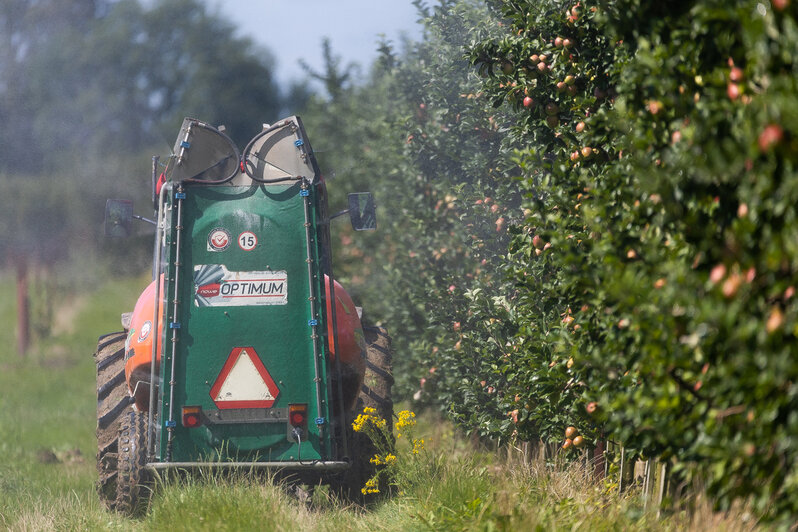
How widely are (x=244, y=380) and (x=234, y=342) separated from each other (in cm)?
29

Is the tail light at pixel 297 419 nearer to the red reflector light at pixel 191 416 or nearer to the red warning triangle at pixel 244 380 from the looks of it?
the red warning triangle at pixel 244 380

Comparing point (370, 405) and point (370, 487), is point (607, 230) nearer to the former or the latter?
point (370, 487)

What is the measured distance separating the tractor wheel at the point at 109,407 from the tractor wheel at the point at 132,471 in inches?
7.0

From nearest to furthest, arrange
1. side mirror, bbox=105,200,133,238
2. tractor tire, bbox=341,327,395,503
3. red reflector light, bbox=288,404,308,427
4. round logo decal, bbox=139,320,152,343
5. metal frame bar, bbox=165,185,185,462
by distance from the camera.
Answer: metal frame bar, bbox=165,185,185,462 < red reflector light, bbox=288,404,308,427 < round logo decal, bbox=139,320,152,343 < tractor tire, bbox=341,327,395,503 < side mirror, bbox=105,200,133,238

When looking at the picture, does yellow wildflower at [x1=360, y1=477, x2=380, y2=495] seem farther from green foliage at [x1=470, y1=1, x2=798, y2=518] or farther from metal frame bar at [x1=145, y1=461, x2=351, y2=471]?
green foliage at [x1=470, y1=1, x2=798, y2=518]

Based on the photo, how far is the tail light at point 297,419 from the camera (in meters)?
6.82

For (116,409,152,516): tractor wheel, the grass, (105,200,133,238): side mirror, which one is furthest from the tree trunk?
(116,409,152,516): tractor wheel

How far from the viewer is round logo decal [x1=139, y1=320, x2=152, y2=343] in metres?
7.03

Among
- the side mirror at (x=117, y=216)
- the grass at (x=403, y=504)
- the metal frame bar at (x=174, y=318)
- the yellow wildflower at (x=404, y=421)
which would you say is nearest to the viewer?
the grass at (x=403, y=504)

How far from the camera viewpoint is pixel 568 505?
18.3ft

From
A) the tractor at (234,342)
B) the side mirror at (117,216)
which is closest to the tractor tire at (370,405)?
the tractor at (234,342)

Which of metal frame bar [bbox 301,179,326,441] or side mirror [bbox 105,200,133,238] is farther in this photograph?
side mirror [bbox 105,200,133,238]

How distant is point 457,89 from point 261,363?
5.26 metres

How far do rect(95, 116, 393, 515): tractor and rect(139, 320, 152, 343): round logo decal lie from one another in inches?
0.9
